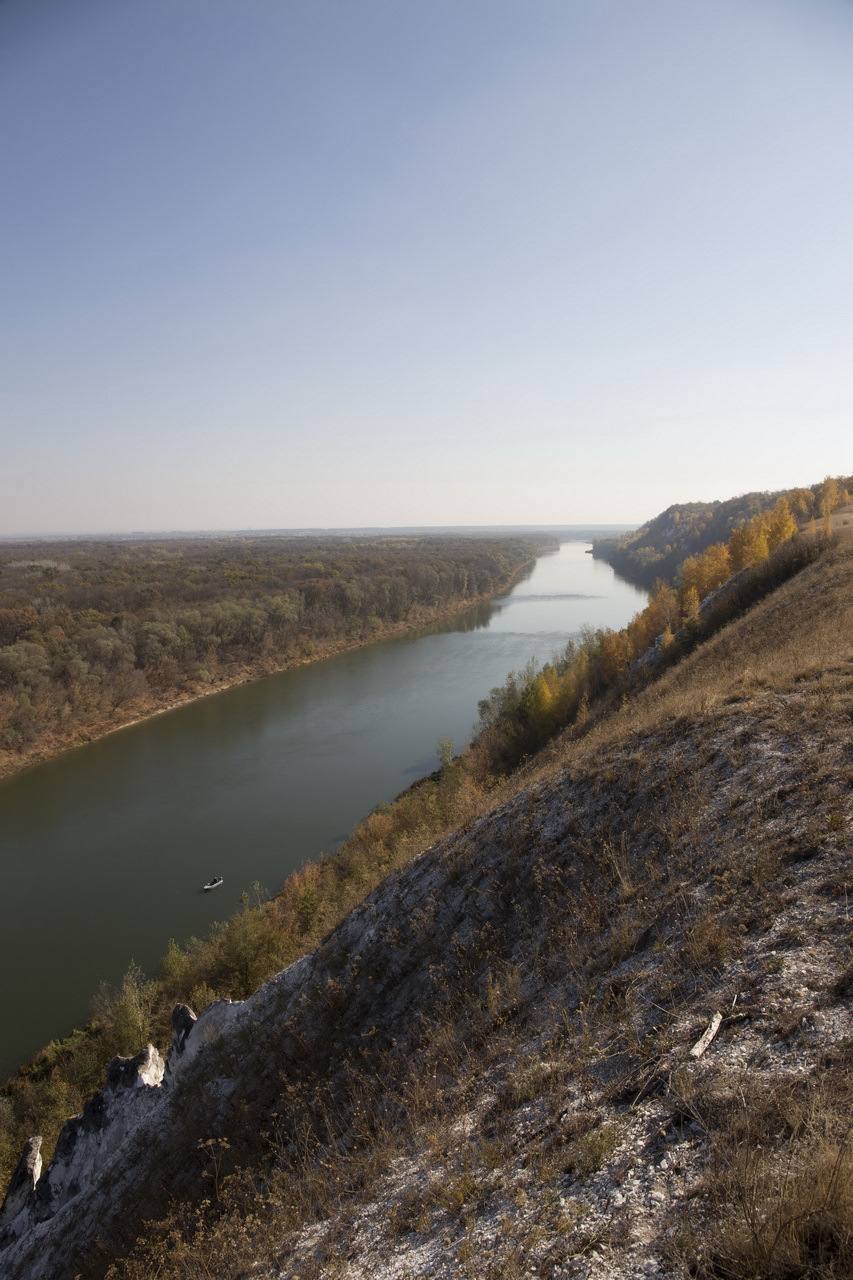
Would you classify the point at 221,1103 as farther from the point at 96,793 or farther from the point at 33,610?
the point at 33,610

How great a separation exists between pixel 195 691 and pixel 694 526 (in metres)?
74.6

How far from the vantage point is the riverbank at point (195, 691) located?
30.3m

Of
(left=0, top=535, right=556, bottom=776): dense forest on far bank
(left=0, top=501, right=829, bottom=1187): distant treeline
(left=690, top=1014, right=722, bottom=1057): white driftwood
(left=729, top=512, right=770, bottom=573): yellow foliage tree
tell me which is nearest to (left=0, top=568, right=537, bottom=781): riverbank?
(left=0, top=535, right=556, bottom=776): dense forest on far bank

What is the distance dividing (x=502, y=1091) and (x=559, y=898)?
2387mm

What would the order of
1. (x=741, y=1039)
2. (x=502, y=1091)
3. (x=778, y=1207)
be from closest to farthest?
(x=778, y=1207)
(x=741, y=1039)
(x=502, y=1091)

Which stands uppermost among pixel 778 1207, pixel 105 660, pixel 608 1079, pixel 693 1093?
pixel 778 1207

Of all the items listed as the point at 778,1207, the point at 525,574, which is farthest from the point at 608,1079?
the point at 525,574

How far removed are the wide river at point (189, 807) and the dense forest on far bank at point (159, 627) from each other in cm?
267

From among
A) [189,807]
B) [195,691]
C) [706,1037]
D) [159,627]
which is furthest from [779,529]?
[159,627]

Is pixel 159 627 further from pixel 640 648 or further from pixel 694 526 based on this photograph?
pixel 694 526

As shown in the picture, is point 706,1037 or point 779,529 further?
point 779,529

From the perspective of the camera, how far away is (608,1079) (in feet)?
11.1

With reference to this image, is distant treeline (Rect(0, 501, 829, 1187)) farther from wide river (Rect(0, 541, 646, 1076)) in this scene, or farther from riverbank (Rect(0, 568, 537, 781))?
riverbank (Rect(0, 568, 537, 781))

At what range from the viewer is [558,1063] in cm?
377
